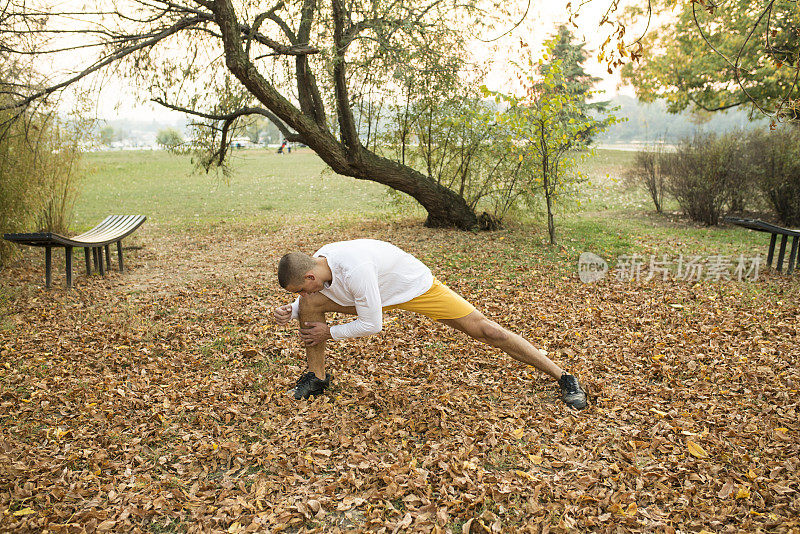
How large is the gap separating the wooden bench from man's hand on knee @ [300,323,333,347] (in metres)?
3.94

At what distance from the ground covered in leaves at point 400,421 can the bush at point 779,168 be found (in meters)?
5.40

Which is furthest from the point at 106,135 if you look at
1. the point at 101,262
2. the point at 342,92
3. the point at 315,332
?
the point at 315,332

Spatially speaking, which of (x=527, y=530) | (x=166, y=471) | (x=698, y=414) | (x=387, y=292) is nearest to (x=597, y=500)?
(x=527, y=530)

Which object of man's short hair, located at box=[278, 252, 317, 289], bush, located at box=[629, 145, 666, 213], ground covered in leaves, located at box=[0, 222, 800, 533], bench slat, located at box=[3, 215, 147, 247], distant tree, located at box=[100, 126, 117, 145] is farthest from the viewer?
bush, located at box=[629, 145, 666, 213]

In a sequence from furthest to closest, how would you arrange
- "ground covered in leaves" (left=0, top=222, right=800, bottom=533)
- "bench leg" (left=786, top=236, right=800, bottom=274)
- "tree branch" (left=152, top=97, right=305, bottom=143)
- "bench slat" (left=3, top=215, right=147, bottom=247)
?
1. "tree branch" (left=152, top=97, right=305, bottom=143)
2. "bench leg" (left=786, top=236, right=800, bottom=274)
3. "bench slat" (left=3, top=215, right=147, bottom=247)
4. "ground covered in leaves" (left=0, top=222, right=800, bottom=533)

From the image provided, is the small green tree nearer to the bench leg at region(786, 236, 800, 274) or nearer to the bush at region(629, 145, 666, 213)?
the bench leg at region(786, 236, 800, 274)

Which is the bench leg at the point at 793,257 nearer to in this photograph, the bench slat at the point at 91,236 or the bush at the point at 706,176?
the bush at the point at 706,176

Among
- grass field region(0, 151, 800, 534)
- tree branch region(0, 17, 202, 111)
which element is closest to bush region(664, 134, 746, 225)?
grass field region(0, 151, 800, 534)

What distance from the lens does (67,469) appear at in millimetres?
3154

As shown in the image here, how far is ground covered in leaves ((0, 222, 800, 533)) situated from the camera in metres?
2.88

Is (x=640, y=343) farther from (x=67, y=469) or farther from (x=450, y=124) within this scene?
(x=450, y=124)

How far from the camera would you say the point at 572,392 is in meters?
3.96

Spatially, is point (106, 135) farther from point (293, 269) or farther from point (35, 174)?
point (293, 269)

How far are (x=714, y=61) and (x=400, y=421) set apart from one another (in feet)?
42.1
